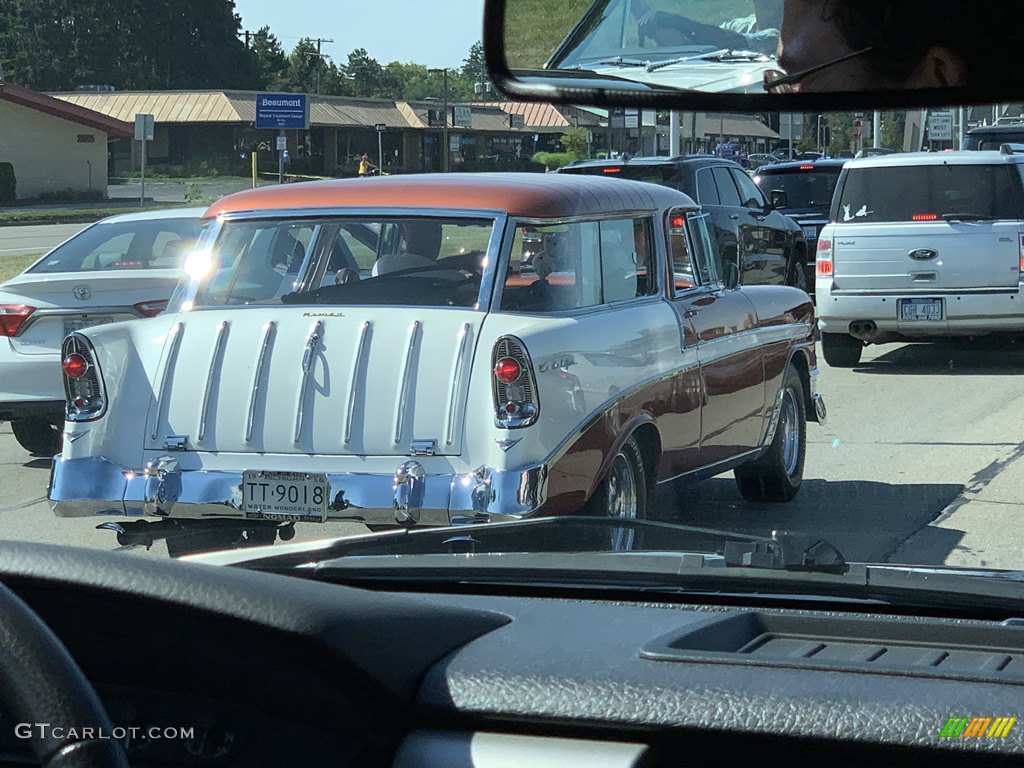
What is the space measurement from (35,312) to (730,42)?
827 centimetres

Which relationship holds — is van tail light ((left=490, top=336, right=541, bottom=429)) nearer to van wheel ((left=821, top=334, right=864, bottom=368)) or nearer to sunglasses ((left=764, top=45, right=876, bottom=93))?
sunglasses ((left=764, top=45, right=876, bottom=93))

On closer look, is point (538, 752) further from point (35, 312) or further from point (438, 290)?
point (35, 312)

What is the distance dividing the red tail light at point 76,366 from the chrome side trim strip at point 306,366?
37.1 inches

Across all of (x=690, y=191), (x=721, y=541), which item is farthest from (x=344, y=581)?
(x=690, y=191)

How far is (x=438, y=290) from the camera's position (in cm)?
645

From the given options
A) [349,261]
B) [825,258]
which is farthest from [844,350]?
[349,261]

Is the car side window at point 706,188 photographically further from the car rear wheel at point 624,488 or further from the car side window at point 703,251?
the car rear wheel at point 624,488

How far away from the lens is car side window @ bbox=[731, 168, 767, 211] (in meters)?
17.3

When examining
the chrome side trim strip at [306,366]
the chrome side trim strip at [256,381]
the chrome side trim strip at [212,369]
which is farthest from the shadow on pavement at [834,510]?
the chrome side trim strip at [212,369]

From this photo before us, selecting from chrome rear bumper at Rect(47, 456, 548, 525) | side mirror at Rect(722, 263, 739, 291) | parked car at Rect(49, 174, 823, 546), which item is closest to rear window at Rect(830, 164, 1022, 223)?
side mirror at Rect(722, 263, 739, 291)

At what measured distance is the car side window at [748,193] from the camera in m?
17.3

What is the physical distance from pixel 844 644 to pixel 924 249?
11443 mm

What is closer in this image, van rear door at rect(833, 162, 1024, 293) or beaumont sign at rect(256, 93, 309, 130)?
van rear door at rect(833, 162, 1024, 293)

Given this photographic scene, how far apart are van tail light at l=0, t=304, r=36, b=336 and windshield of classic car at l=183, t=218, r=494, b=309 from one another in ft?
10.6
